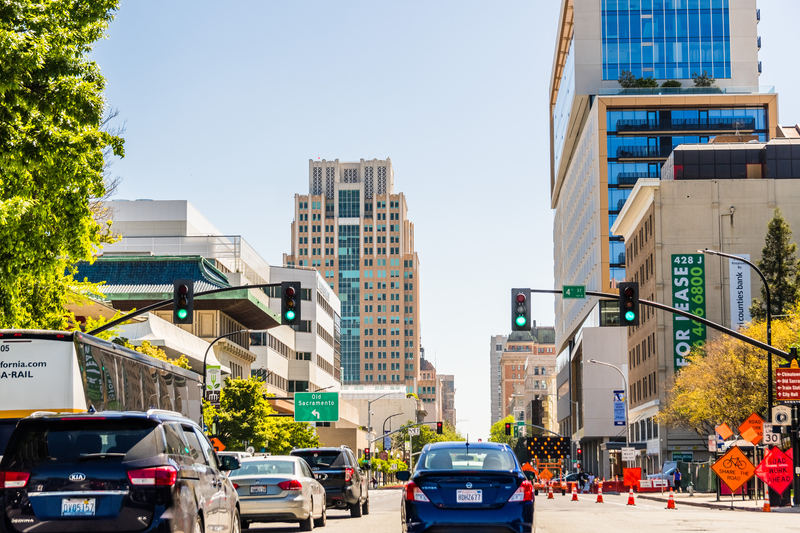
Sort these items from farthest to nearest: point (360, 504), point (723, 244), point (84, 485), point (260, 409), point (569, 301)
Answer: point (569, 301), point (723, 244), point (260, 409), point (360, 504), point (84, 485)

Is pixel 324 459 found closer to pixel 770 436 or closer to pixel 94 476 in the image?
pixel 770 436

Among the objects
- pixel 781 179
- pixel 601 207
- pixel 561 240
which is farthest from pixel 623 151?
pixel 561 240

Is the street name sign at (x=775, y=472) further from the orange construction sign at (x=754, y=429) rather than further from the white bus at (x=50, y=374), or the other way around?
the white bus at (x=50, y=374)

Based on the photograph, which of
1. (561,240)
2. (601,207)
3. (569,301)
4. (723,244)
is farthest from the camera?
(561,240)

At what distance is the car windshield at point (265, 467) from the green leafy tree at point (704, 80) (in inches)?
3879

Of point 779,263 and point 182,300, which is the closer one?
point 182,300

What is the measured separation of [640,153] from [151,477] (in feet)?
334

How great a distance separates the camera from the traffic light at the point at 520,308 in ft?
91.5

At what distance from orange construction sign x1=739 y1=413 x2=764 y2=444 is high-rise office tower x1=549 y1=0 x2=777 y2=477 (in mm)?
68898

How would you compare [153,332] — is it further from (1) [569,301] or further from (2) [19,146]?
(1) [569,301]

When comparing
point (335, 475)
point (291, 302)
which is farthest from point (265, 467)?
point (291, 302)

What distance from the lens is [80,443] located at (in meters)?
11.0

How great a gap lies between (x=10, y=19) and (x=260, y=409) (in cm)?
4425

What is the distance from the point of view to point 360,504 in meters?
28.3
